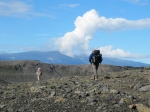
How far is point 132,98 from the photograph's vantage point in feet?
46.6

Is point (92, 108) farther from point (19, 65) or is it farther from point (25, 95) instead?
point (19, 65)

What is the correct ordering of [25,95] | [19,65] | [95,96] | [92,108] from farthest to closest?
[19,65] → [25,95] → [95,96] → [92,108]

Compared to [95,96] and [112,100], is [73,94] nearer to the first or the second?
[95,96]

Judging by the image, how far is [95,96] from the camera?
15.3 meters

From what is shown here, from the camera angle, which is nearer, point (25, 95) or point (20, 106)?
point (20, 106)

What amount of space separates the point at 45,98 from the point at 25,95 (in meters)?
2.52

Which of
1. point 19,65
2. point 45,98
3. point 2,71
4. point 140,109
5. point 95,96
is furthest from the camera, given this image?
point 19,65

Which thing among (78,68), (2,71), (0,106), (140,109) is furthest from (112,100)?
(78,68)

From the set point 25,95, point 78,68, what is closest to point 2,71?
point 78,68

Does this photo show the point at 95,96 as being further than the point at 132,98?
Yes

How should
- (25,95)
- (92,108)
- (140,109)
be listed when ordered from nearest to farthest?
(140,109) < (92,108) < (25,95)

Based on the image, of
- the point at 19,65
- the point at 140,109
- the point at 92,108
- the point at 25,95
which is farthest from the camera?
the point at 19,65

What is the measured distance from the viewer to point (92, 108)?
43.8 ft

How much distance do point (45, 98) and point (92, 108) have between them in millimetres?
3883
